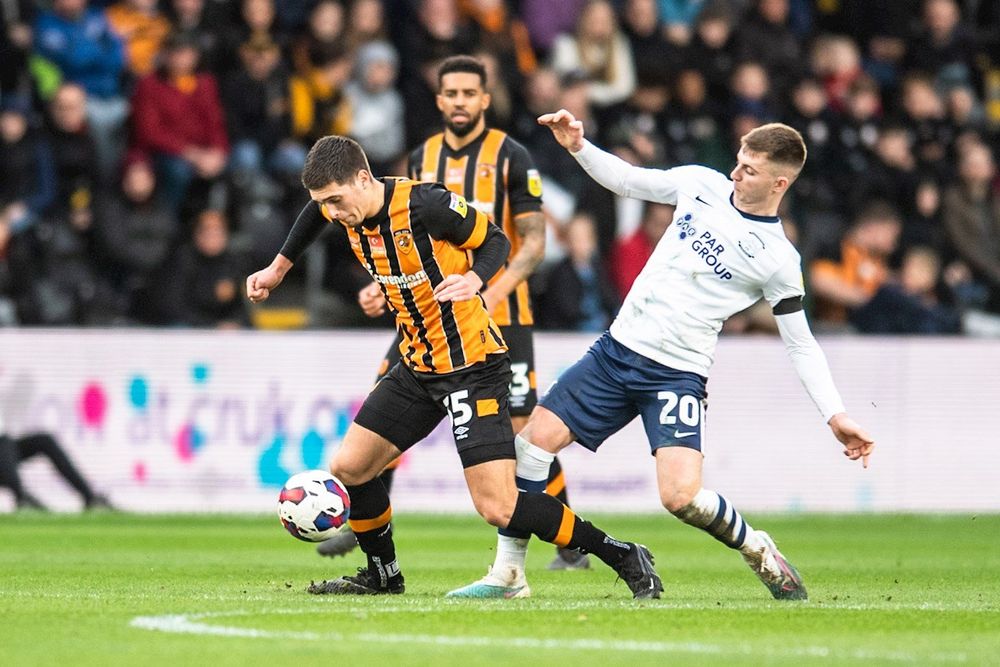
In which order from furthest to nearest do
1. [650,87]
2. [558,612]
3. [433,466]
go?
1. [650,87]
2. [433,466]
3. [558,612]

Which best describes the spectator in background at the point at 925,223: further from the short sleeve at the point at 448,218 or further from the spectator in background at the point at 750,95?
the short sleeve at the point at 448,218

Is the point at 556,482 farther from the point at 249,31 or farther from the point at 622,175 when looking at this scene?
the point at 249,31

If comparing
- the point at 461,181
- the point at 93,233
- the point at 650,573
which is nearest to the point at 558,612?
the point at 650,573

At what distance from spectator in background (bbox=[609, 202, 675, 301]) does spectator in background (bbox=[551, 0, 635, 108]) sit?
162 cm

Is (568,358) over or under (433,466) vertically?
over

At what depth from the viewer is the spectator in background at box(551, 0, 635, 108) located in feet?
59.5

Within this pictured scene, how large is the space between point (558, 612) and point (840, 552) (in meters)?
5.39

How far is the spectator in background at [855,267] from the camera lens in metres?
17.5

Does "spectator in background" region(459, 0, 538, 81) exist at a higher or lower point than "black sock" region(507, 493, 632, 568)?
higher

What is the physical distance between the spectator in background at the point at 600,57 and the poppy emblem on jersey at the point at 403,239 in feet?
33.9

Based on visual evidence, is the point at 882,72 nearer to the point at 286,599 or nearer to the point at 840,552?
the point at 840,552

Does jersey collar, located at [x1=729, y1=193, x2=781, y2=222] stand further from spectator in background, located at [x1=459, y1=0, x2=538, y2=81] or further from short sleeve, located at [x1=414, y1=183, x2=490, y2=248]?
spectator in background, located at [x1=459, y1=0, x2=538, y2=81]

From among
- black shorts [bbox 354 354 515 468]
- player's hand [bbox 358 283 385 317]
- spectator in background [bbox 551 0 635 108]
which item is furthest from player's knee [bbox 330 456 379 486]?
spectator in background [bbox 551 0 635 108]

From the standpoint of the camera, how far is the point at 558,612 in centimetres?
743
